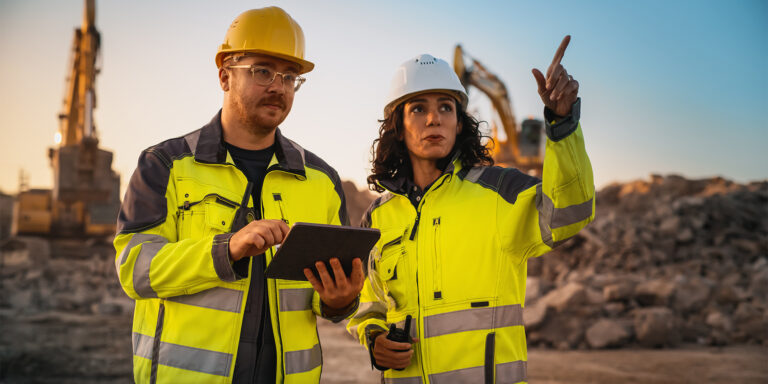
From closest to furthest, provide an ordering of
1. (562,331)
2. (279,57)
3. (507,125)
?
1. (279,57)
2. (562,331)
3. (507,125)

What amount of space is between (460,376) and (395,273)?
1.90 ft

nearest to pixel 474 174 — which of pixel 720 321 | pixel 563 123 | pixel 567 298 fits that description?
pixel 563 123

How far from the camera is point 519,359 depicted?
8.27ft

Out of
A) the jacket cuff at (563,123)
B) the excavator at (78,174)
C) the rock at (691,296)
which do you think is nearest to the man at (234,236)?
the jacket cuff at (563,123)

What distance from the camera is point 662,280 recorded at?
1239 centimetres

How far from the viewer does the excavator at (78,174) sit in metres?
19.1

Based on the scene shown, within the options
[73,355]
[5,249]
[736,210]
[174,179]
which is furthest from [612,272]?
[5,249]

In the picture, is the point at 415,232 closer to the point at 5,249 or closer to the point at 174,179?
the point at 174,179

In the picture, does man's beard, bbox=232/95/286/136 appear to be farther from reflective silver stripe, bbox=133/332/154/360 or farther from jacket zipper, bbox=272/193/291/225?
reflective silver stripe, bbox=133/332/154/360

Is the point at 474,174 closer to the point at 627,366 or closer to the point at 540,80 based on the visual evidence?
the point at 540,80

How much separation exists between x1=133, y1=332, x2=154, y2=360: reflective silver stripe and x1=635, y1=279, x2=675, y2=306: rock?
35.0 ft

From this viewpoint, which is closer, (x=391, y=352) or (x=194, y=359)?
(x=194, y=359)

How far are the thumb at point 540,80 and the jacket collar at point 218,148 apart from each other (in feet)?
3.63

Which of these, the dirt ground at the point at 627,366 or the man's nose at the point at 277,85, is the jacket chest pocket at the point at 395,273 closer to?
the man's nose at the point at 277,85
